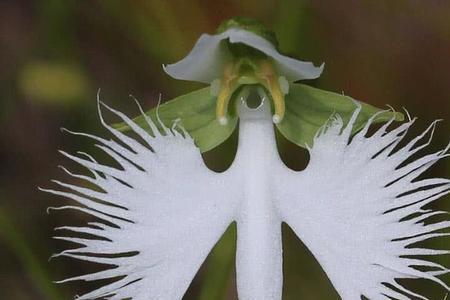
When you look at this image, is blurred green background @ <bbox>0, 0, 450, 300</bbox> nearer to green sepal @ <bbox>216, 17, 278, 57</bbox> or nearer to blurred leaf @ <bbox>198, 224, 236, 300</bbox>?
blurred leaf @ <bbox>198, 224, 236, 300</bbox>

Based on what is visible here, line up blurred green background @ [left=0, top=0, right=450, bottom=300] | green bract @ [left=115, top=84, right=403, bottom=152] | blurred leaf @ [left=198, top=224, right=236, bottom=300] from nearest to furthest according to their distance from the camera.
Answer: green bract @ [left=115, top=84, right=403, bottom=152], blurred leaf @ [left=198, top=224, right=236, bottom=300], blurred green background @ [left=0, top=0, right=450, bottom=300]

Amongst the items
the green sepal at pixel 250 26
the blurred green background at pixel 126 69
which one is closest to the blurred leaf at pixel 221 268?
the blurred green background at pixel 126 69

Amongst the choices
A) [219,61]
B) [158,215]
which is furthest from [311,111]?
[158,215]

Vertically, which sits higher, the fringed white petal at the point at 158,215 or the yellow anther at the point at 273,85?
the yellow anther at the point at 273,85

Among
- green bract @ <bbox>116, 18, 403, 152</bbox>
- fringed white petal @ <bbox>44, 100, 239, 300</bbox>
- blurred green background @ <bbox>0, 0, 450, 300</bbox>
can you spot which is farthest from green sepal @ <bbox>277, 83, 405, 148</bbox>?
blurred green background @ <bbox>0, 0, 450, 300</bbox>

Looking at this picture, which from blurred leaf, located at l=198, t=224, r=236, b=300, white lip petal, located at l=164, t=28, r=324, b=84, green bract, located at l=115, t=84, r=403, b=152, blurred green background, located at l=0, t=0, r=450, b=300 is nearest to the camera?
white lip petal, located at l=164, t=28, r=324, b=84

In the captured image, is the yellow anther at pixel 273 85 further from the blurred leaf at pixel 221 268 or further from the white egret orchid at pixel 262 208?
the blurred leaf at pixel 221 268
